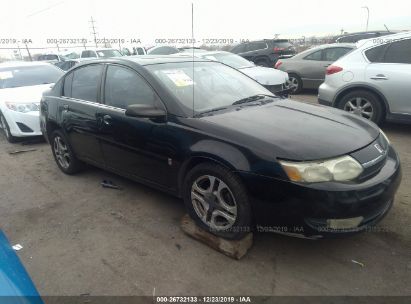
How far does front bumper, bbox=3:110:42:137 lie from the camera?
6.27 metres

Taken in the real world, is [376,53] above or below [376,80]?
above

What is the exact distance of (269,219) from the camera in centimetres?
265

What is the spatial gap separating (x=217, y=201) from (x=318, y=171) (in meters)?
0.87

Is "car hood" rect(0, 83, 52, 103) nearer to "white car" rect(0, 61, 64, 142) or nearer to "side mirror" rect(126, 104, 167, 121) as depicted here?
"white car" rect(0, 61, 64, 142)

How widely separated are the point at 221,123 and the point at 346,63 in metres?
4.25

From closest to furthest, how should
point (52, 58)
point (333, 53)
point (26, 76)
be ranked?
point (26, 76) < point (333, 53) < point (52, 58)

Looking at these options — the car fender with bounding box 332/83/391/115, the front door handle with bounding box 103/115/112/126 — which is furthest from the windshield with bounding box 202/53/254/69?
the front door handle with bounding box 103/115/112/126

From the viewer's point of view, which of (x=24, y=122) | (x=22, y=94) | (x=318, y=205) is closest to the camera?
(x=318, y=205)

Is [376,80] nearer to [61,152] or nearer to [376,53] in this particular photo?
[376,53]

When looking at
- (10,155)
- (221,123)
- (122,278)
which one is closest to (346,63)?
(221,123)

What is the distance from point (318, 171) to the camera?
2504 millimetres

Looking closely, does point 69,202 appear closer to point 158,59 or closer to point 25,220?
point 25,220

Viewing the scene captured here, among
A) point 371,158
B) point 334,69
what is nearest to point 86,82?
point 371,158

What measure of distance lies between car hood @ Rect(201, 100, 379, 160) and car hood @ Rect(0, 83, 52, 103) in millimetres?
4705
